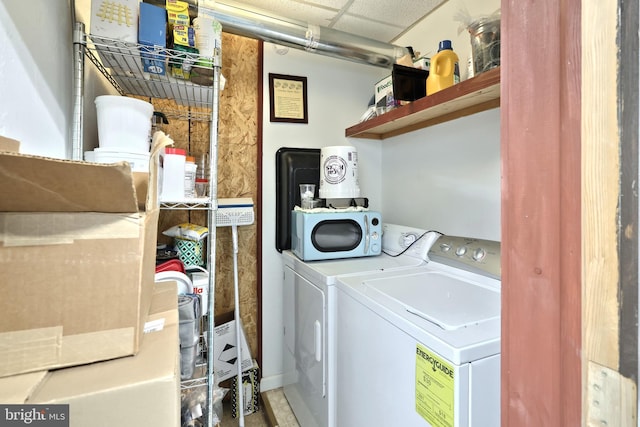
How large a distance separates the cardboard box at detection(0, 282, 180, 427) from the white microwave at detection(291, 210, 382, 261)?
1152 millimetres

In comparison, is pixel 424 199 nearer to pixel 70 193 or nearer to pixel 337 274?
pixel 337 274

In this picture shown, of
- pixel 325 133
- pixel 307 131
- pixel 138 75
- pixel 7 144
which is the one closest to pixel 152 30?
pixel 138 75

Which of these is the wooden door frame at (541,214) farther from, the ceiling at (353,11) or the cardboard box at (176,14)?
the ceiling at (353,11)

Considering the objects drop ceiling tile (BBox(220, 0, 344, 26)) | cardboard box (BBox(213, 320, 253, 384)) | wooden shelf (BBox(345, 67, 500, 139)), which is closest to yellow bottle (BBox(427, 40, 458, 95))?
wooden shelf (BBox(345, 67, 500, 139))

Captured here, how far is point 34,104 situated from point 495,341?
1399 millimetres

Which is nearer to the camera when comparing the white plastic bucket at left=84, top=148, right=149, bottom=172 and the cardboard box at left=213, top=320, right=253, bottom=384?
the white plastic bucket at left=84, top=148, right=149, bottom=172

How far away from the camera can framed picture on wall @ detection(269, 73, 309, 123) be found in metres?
2.04

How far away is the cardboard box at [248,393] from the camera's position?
183cm

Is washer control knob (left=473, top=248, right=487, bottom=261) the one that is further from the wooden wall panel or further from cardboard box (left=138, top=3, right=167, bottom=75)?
cardboard box (left=138, top=3, right=167, bottom=75)

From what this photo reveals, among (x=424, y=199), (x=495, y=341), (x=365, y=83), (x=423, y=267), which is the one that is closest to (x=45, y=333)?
(x=495, y=341)

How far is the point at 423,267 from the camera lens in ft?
4.85

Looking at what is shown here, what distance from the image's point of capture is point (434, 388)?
79cm

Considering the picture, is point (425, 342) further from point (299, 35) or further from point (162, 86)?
point (299, 35)

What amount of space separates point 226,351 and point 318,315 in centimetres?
83
